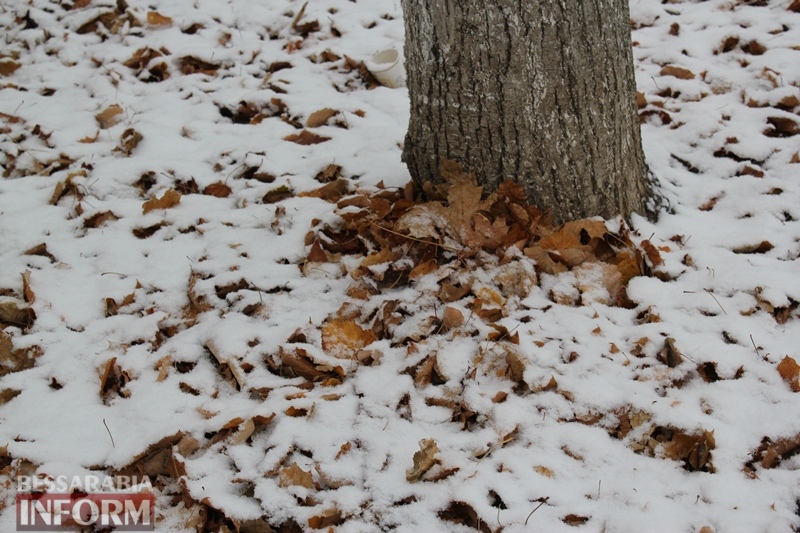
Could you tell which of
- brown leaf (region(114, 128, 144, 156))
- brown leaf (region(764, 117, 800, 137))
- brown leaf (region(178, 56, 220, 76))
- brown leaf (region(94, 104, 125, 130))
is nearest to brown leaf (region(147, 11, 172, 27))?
brown leaf (region(178, 56, 220, 76))

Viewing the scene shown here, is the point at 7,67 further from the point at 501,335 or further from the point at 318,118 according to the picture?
the point at 501,335

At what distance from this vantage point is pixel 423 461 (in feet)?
5.96

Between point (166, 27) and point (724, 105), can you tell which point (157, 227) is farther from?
point (724, 105)

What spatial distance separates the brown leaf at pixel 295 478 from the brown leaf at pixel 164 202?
1501 mm

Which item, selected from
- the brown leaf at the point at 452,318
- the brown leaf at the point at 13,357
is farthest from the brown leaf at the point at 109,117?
the brown leaf at the point at 452,318

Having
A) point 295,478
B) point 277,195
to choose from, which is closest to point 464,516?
point 295,478

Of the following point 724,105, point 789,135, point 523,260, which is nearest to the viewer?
point 523,260

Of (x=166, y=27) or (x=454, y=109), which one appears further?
(x=166, y=27)

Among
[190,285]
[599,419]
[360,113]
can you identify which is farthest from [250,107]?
[599,419]

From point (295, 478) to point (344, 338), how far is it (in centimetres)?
55

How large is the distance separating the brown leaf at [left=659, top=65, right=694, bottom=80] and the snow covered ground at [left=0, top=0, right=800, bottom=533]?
0.01m

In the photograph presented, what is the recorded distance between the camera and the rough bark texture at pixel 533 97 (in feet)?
7.45

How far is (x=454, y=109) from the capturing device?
2.46 m

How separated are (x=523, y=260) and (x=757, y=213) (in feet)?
3.34
